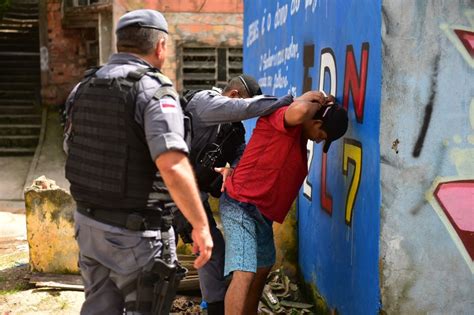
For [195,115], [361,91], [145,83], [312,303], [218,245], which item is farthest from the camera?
[312,303]

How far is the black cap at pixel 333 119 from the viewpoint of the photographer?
379 cm

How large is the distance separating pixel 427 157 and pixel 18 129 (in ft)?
44.1

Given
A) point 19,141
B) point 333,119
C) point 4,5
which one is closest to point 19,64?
point 4,5

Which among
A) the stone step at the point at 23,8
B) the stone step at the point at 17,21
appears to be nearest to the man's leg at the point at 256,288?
the stone step at the point at 17,21

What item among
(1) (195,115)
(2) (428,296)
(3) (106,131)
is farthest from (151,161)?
(2) (428,296)

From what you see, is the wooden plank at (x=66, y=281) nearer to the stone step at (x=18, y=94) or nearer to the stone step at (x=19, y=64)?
the stone step at (x=18, y=94)

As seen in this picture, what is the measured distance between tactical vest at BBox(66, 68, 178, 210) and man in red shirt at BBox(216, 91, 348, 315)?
2.87 feet

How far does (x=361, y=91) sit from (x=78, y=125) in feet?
4.93

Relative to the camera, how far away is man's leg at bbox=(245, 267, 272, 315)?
423 cm

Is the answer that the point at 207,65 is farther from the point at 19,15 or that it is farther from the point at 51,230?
the point at 19,15

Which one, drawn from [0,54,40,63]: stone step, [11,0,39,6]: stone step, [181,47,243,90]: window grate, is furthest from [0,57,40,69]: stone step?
[181,47,243,90]: window grate

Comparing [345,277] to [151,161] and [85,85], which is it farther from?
[85,85]

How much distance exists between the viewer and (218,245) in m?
4.48

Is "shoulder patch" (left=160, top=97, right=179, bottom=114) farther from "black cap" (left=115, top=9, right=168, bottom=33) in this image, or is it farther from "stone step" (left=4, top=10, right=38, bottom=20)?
"stone step" (left=4, top=10, right=38, bottom=20)
